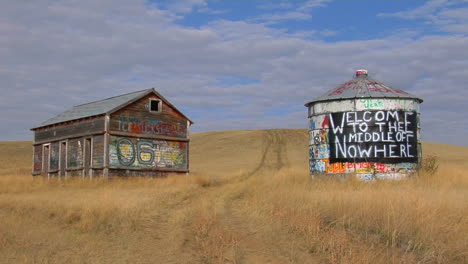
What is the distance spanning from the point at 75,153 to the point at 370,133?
15.2m

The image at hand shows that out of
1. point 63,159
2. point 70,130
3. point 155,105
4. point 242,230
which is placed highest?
point 155,105

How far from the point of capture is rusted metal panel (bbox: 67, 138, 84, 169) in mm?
25156

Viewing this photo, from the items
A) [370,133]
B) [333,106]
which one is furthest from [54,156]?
[370,133]

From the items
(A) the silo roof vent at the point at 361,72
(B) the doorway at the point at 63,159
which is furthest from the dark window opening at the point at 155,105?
(A) the silo roof vent at the point at 361,72

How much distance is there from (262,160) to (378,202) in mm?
36670

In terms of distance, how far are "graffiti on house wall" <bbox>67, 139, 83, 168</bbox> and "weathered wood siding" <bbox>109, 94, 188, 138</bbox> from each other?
275cm

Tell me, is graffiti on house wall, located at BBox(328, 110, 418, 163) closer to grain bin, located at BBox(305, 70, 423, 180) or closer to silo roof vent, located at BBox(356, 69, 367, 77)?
grain bin, located at BBox(305, 70, 423, 180)

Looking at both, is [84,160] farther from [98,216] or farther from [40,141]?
[98,216]

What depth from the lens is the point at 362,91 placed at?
18609 millimetres

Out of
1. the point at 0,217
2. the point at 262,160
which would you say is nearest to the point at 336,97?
the point at 0,217

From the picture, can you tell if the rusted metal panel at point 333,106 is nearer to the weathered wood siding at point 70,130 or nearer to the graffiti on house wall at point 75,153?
the weathered wood siding at point 70,130

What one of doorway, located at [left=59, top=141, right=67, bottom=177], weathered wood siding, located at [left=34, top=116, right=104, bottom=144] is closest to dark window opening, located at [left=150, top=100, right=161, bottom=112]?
weathered wood siding, located at [left=34, top=116, right=104, bottom=144]

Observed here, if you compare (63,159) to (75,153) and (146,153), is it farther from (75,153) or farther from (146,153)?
(146,153)

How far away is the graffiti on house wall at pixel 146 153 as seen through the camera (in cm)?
2375
